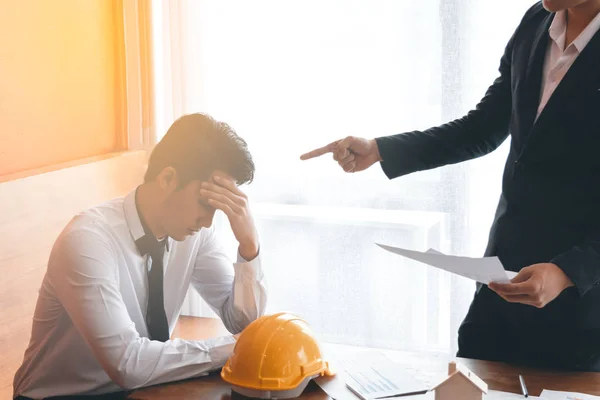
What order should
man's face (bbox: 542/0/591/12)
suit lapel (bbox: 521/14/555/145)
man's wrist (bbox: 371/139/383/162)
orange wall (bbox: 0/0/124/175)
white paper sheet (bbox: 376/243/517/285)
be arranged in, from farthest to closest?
orange wall (bbox: 0/0/124/175) → man's wrist (bbox: 371/139/383/162) → suit lapel (bbox: 521/14/555/145) → man's face (bbox: 542/0/591/12) → white paper sheet (bbox: 376/243/517/285)

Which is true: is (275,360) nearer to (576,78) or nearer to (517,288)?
(517,288)

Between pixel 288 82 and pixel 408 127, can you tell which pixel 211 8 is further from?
pixel 408 127

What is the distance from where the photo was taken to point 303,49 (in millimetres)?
3574

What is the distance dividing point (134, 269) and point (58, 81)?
4.46 ft

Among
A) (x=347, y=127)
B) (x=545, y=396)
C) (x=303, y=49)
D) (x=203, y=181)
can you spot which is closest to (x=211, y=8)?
(x=303, y=49)

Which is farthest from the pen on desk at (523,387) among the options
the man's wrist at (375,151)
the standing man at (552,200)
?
the man's wrist at (375,151)

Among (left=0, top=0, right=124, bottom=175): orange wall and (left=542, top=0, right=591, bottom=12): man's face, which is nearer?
(left=542, top=0, right=591, bottom=12): man's face

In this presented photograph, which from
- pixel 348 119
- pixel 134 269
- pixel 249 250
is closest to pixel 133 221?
pixel 134 269

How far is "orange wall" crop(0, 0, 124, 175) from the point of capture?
107 inches

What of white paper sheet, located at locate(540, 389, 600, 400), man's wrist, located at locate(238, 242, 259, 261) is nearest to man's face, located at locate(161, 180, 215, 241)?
man's wrist, located at locate(238, 242, 259, 261)

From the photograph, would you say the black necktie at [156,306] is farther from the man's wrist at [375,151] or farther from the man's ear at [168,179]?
the man's wrist at [375,151]

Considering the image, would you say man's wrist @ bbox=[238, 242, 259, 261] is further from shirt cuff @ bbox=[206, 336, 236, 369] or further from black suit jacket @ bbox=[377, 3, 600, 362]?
black suit jacket @ bbox=[377, 3, 600, 362]

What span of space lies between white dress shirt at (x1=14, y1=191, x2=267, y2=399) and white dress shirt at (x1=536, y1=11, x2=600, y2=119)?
921mm

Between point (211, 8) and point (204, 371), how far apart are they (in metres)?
2.44
